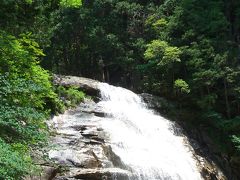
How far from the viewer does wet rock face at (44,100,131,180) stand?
1341cm

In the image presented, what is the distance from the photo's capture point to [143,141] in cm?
1858

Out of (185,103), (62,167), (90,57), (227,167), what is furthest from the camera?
(90,57)

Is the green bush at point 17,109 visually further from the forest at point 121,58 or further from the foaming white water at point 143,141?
the foaming white water at point 143,141

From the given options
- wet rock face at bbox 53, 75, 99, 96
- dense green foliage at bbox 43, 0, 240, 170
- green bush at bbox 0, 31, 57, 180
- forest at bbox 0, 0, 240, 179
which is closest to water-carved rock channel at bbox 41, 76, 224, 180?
wet rock face at bbox 53, 75, 99, 96

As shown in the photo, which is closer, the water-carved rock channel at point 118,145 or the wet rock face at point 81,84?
the water-carved rock channel at point 118,145

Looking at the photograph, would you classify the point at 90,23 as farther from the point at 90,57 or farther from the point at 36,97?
the point at 36,97

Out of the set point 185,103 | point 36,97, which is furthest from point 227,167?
point 36,97

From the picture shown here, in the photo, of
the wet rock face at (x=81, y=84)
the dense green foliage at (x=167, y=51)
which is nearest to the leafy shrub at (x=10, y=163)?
the dense green foliage at (x=167, y=51)

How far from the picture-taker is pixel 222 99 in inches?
1052

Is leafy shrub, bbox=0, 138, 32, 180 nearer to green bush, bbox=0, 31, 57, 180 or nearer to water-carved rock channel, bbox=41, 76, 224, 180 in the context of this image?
green bush, bbox=0, 31, 57, 180

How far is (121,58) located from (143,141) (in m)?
15.9

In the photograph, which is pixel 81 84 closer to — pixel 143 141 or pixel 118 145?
pixel 143 141

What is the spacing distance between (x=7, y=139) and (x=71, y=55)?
30744 mm

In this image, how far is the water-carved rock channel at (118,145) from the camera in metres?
13.9
